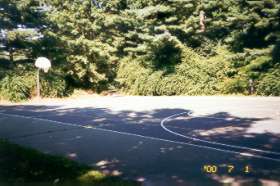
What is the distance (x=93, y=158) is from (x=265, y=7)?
70.7 feet

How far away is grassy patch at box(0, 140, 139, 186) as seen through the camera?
6.11 meters

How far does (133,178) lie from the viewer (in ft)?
21.5

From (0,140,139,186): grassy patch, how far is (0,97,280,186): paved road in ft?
1.85

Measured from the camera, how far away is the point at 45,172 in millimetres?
6688

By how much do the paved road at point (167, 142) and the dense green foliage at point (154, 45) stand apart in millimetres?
10092

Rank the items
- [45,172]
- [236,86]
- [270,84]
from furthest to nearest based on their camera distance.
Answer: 1. [236,86]
2. [270,84]
3. [45,172]

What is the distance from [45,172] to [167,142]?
4.02 m

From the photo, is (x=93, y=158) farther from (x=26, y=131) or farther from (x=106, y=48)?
(x=106, y=48)

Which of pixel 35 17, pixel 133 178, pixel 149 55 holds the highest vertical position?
pixel 35 17

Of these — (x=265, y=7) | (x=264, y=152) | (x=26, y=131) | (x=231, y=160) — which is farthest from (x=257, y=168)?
(x=265, y=7)

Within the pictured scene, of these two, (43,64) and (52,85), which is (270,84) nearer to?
(52,85)
